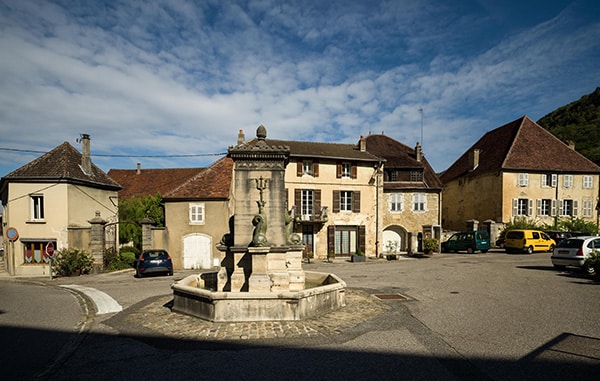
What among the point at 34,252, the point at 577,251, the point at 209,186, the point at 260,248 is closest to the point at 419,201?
the point at 577,251

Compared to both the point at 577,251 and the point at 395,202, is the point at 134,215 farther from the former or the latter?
the point at 577,251

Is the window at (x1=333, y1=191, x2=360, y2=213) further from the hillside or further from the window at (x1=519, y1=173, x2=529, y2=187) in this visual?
the hillside

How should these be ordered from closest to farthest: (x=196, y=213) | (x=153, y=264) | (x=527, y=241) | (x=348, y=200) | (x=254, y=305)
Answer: (x=254, y=305), (x=153, y=264), (x=196, y=213), (x=527, y=241), (x=348, y=200)

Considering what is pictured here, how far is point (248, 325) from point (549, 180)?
31.6 metres

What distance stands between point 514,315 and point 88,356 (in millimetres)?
8534

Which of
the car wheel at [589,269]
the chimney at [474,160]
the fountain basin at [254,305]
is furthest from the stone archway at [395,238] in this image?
the fountain basin at [254,305]

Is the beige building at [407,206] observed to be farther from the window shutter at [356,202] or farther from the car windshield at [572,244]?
the car windshield at [572,244]

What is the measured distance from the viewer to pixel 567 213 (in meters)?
28.1

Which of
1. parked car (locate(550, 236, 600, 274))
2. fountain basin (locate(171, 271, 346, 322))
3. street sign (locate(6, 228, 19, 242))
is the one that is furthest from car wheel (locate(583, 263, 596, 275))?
street sign (locate(6, 228, 19, 242))

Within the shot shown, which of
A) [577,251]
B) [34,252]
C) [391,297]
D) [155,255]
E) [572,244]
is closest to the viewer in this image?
[391,297]

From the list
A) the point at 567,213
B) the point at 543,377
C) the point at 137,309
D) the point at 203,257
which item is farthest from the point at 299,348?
the point at 567,213

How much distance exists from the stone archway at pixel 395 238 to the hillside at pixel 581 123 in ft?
88.9

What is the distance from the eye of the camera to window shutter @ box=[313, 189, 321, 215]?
72.8 feet

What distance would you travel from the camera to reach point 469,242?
75.0ft
